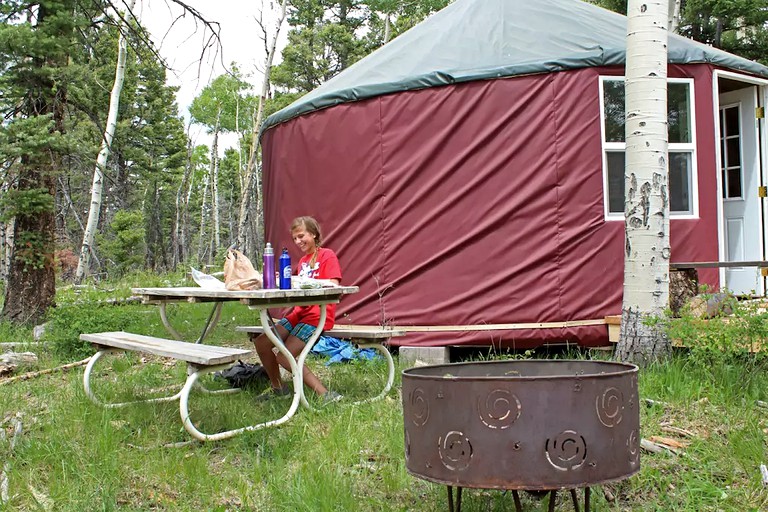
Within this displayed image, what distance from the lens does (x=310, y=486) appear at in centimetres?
256

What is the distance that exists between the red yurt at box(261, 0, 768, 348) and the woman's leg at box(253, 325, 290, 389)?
58.1 inches

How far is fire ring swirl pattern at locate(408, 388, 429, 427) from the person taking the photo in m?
1.98

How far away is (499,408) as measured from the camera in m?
1.85

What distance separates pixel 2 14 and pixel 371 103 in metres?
3.97

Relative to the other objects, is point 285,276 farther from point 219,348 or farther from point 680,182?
point 680,182

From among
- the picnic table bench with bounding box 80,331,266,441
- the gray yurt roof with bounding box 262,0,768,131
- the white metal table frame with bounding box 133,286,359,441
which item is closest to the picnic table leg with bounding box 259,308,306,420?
the white metal table frame with bounding box 133,286,359,441

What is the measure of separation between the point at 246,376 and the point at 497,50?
301 centimetres

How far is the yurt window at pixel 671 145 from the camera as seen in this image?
5.17m

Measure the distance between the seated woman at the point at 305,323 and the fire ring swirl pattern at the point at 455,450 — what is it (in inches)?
74.5

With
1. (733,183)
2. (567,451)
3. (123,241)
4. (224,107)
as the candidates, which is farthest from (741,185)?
(224,107)

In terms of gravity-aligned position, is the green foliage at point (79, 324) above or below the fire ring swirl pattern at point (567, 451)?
above

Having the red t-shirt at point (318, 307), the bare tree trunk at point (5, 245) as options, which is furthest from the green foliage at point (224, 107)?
the red t-shirt at point (318, 307)

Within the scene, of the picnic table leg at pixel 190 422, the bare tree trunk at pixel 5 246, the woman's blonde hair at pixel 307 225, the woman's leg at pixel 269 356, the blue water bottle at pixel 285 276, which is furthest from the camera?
the bare tree trunk at pixel 5 246

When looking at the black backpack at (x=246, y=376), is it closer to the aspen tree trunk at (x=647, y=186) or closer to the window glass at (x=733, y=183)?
the aspen tree trunk at (x=647, y=186)
